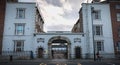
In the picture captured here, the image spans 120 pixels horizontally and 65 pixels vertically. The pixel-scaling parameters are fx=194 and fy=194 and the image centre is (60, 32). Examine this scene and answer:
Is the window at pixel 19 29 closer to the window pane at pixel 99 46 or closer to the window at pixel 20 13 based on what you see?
the window at pixel 20 13

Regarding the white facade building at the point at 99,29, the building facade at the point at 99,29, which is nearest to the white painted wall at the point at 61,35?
the building facade at the point at 99,29

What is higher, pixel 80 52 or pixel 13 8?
pixel 13 8

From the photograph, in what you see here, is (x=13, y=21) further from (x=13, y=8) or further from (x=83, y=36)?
(x=83, y=36)

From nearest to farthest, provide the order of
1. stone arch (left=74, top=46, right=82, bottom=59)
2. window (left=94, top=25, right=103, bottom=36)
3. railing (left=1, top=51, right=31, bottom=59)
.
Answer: railing (left=1, top=51, right=31, bottom=59) < stone arch (left=74, top=46, right=82, bottom=59) < window (left=94, top=25, right=103, bottom=36)

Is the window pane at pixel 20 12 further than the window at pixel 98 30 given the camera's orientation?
No

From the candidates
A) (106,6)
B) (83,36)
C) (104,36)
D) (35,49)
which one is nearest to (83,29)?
(83,36)

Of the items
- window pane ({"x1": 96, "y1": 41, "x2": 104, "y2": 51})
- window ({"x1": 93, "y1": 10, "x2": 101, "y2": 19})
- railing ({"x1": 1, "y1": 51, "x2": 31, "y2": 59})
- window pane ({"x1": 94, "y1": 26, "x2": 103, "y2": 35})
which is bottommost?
railing ({"x1": 1, "y1": 51, "x2": 31, "y2": 59})

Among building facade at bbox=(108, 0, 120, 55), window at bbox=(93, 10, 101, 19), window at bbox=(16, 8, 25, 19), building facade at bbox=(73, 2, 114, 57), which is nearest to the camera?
building facade at bbox=(73, 2, 114, 57)

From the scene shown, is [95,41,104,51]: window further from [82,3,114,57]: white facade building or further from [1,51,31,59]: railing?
[1,51,31,59]: railing

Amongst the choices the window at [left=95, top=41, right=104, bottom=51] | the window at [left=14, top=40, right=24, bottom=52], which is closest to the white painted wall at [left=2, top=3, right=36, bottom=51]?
the window at [left=14, top=40, right=24, bottom=52]

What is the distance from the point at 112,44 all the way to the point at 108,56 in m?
2.91

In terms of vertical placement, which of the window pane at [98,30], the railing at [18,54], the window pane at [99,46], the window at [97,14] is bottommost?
the railing at [18,54]

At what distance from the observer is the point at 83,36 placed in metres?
43.4

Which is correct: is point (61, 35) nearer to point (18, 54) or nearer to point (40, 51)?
point (40, 51)
